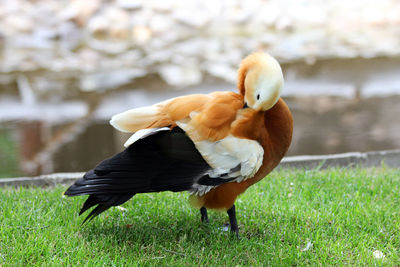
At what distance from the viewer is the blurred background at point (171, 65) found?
241 inches

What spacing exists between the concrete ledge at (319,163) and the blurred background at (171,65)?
1040 millimetres

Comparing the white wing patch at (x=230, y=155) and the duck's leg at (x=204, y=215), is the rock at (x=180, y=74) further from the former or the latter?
the white wing patch at (x=230, y=155)

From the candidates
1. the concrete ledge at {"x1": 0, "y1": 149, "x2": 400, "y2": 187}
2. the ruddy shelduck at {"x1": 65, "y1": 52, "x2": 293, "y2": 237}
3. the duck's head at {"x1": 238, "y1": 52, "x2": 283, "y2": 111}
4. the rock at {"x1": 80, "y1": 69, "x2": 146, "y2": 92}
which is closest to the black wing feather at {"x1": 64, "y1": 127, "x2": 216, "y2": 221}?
the ruddy shelduck at {"x1": 65, "y1": 52, "x2": 293, "y2": 237}

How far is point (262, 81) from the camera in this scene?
107 inches

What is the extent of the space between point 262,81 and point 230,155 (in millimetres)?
436

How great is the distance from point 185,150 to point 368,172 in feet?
7.00

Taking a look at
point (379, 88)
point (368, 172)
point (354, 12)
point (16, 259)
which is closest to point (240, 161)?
point (16, 259)

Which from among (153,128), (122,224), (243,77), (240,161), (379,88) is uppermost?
(243,77)

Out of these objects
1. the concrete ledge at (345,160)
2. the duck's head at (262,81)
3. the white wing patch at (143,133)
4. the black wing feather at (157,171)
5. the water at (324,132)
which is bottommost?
the water at (324,132)

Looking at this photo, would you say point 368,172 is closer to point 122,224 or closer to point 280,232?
point 280,232

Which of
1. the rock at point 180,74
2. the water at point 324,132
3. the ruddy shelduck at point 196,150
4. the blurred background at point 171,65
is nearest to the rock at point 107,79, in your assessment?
the blurred background at point 171,65

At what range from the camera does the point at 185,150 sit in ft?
9.28

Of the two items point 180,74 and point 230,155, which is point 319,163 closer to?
point 230,155

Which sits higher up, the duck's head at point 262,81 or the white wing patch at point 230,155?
the duck's head at point 262,81
